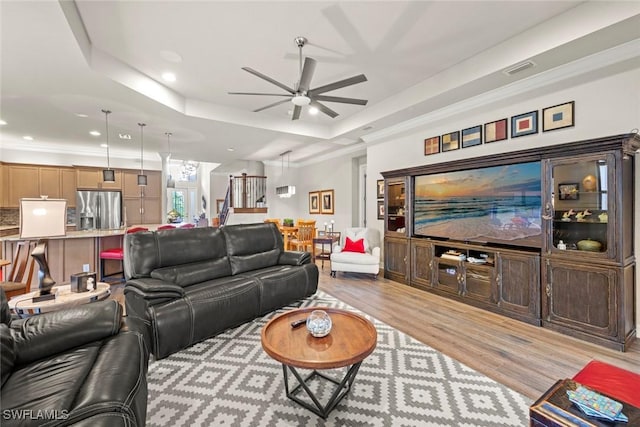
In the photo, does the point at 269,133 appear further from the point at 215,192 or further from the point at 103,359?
the point at 215,192

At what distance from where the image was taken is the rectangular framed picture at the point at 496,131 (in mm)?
3672

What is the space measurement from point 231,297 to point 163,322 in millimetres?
655

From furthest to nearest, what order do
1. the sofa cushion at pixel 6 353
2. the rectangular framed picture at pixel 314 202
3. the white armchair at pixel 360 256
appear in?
1. the rectangular framed picture at pixel 314 202
2. the white armchair at pixel 360 256
3. the sofa cushion at pixel 6 353

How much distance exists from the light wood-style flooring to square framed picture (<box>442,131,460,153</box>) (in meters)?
Result: 2.25

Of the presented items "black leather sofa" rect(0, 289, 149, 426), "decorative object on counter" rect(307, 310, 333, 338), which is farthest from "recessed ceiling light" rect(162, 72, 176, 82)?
"decorative object on counter" rect(307, 310, 333, 338)

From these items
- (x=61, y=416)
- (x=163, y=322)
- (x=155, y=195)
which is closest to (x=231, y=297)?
(x=163, y=322)

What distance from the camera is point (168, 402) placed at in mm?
1893

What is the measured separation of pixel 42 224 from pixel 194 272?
4.50 ft

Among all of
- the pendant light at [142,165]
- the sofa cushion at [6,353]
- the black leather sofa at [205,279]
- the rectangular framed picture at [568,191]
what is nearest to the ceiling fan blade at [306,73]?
the black leather sofa at [205,279]

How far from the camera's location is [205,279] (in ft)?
10.8

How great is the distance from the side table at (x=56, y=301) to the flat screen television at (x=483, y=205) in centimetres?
422

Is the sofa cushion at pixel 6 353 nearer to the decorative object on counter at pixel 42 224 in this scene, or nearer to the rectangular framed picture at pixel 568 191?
the decorative object on counter at pixel 42 224

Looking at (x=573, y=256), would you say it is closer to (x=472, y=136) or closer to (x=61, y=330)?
(x=472, y=136)

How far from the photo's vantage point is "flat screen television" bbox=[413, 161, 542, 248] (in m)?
3.25
